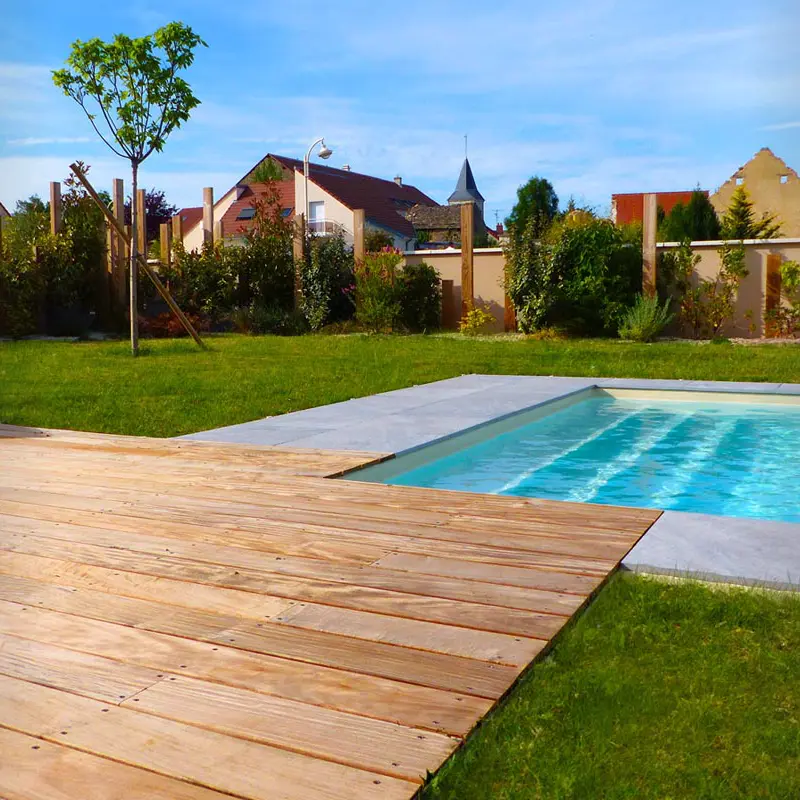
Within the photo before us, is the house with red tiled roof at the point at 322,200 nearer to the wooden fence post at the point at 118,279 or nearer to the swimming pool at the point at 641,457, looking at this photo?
the wooden fence post at the point at 118,279

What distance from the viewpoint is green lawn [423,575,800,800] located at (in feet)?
5.51

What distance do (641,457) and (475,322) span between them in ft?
29.4

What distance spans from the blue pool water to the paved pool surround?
204 mm

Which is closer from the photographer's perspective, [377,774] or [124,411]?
[377,774]

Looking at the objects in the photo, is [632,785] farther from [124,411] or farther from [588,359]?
[588,359]

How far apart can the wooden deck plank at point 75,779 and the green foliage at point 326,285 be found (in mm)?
14388

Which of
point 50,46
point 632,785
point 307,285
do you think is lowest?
point 632,785

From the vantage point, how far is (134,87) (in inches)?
453

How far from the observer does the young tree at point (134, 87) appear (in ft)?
37.1

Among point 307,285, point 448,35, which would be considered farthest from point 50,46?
point 448,35

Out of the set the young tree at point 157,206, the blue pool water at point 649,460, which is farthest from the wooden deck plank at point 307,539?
the young tree at point 157,206

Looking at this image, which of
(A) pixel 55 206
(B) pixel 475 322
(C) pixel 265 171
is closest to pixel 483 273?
(B) pixel 475 322

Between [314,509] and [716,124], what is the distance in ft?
78.8

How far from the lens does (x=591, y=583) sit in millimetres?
2676
